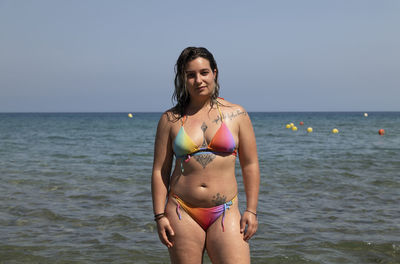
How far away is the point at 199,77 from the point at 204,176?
68 cm

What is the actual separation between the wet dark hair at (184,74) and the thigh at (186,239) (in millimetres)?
745

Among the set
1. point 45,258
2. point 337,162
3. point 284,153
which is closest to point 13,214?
point 45,258

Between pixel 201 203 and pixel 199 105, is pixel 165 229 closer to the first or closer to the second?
pixel 201 203

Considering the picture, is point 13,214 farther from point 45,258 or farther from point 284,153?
point 284,153

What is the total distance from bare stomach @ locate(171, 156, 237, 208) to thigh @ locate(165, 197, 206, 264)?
129mm

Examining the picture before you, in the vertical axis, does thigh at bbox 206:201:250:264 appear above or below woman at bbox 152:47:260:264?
below

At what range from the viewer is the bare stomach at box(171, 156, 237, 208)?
2.81 m

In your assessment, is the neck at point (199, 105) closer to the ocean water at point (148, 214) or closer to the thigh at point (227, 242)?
the thigh at point (227, 242)

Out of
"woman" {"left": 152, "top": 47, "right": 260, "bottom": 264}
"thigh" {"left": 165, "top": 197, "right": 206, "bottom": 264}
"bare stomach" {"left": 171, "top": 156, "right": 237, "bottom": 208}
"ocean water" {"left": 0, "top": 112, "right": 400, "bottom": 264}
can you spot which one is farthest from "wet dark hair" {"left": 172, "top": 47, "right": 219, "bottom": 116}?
"ocean water" {"left": 0, "top": 112, "right": 400, "bottom": 264}

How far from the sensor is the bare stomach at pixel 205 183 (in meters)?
2.81

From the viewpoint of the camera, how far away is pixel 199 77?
2801 millimetres

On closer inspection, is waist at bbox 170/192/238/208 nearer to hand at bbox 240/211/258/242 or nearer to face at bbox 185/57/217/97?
hand at bbox 240/211/258/242

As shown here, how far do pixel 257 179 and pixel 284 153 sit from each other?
13.7m

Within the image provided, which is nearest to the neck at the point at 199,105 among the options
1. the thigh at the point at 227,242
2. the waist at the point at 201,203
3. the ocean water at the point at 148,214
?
the waist at the point at 201,203
